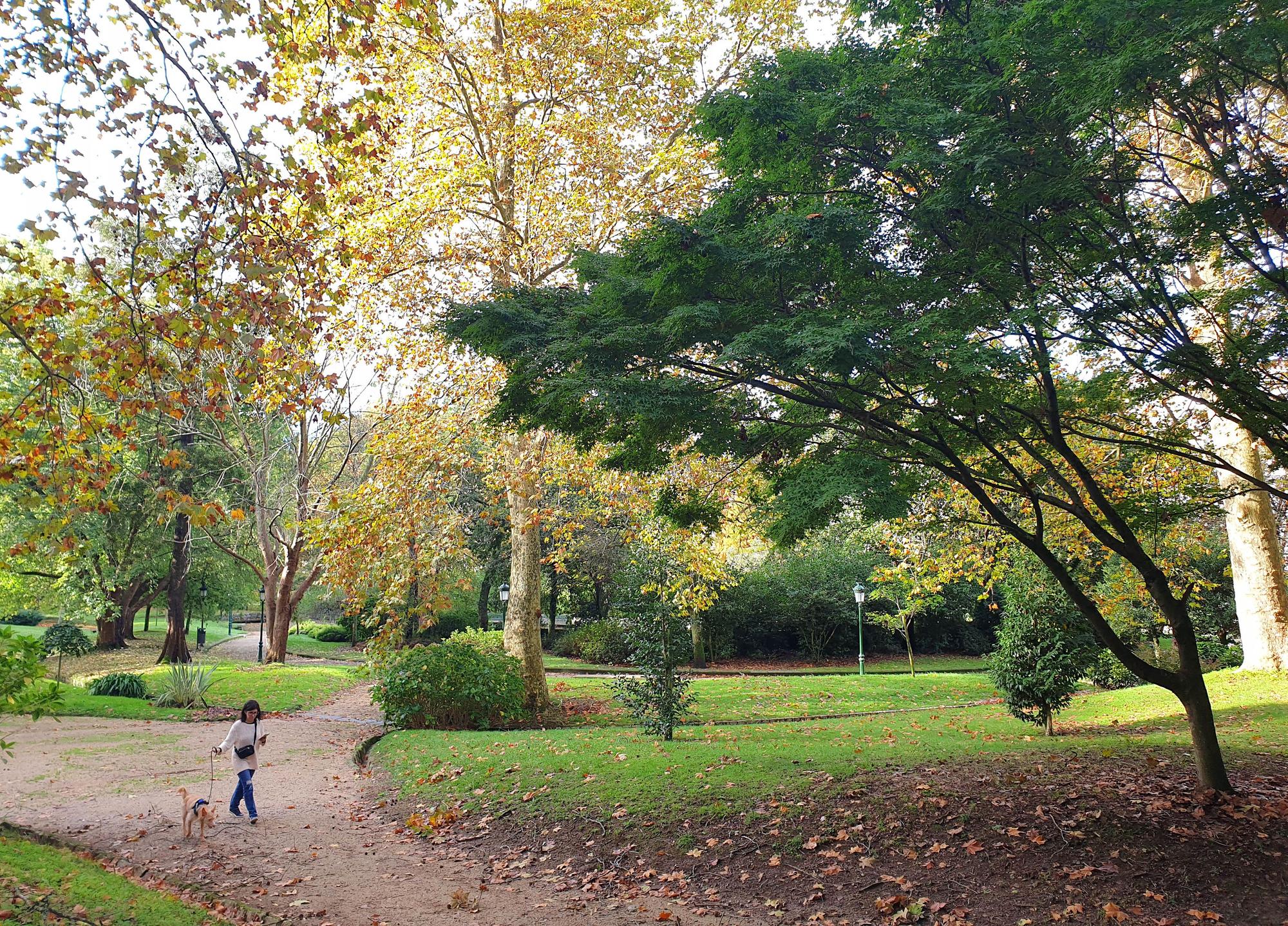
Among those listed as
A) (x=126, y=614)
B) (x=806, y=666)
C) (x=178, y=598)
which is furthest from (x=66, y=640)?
(x=806, y=666)

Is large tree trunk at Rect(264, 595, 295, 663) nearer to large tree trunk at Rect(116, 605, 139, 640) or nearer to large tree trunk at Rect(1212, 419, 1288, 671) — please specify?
large tree trunk at Rect(116, 605, 139, 640)

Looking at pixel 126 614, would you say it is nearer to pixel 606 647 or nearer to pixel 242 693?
pixel 242 693

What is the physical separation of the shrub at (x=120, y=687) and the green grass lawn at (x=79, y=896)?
13077 millimetres

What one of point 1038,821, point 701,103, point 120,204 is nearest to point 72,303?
point 120,204

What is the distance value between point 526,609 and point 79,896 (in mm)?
10560

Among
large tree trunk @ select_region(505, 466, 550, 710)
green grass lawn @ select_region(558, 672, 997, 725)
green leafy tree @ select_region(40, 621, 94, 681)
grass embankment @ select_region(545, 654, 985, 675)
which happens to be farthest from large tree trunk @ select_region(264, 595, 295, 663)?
large tree trunk @ select_region(505, 466, 550, 710)

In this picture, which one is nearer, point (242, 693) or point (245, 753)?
point (245, 753)

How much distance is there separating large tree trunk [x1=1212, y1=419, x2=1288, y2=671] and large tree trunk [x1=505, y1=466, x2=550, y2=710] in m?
12.2

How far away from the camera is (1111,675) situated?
51.9ft

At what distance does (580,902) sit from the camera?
20.4ft

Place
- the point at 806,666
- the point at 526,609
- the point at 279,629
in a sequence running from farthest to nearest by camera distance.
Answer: the point at 806,666
the point at 279,629
the point at 526,609

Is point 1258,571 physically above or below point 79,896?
above

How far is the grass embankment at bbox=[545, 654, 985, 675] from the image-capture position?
2639cm

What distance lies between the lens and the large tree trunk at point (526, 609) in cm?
1525
